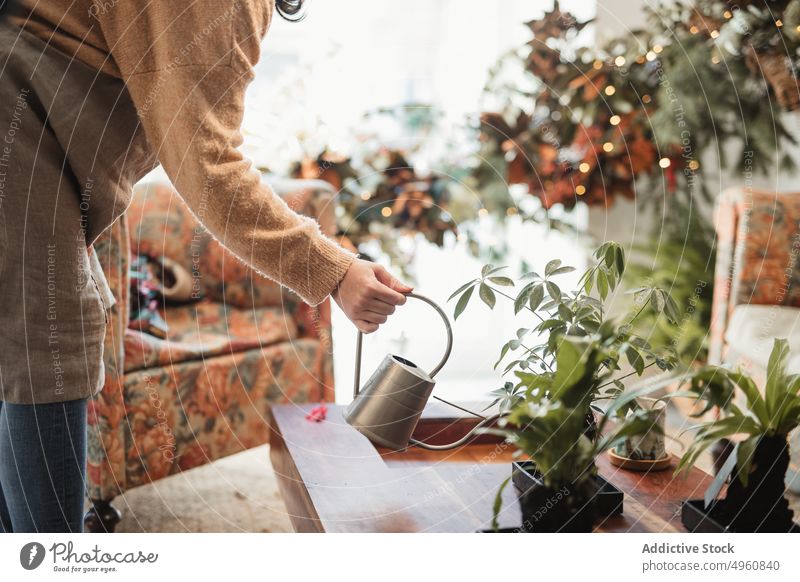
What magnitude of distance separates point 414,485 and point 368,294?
27 cm

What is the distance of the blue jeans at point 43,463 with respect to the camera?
0.76 meters

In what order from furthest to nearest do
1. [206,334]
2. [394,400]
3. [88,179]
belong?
1. [206,334]
2. [394,400]
3. [88,179]

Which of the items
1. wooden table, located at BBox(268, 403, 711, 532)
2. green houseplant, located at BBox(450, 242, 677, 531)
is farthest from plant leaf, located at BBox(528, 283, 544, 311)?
wooden table, located at BBox(268, 403, 711, 532)

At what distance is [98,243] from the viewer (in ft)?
4.11

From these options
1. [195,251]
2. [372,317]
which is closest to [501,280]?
[372,317]

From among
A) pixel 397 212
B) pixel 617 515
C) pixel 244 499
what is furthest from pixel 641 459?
pixel 397 212

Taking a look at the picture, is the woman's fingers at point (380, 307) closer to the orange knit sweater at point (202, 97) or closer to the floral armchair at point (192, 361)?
the orange knit sweater at point (202, 97)

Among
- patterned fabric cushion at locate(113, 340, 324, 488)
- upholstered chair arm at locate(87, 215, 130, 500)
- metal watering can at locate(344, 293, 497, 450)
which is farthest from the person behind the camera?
patterned fabric cushion at locate(113, 340, 324, 488)

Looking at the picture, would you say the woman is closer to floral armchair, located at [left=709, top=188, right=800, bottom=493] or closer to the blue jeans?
the blue jeans

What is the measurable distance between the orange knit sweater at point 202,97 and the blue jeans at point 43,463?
0.80ft

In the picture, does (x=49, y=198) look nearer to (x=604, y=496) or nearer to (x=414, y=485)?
(x=414, y=485)

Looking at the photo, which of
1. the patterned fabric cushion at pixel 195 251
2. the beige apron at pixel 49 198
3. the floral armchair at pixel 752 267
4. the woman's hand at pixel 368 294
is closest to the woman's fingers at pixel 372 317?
the woman's hand at pixel 368 294

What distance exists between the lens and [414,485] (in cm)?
90

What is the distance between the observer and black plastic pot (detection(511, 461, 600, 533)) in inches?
27.3
